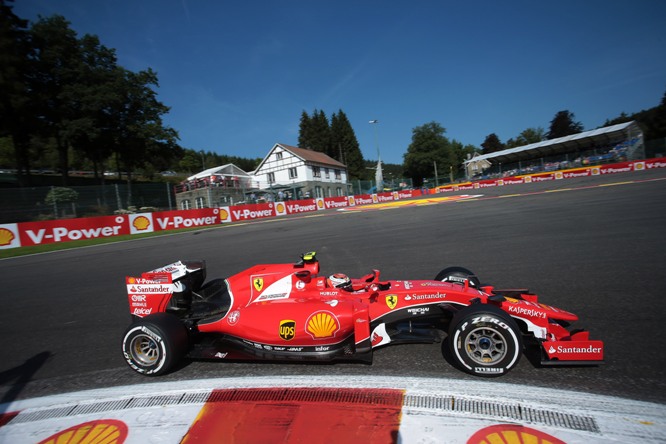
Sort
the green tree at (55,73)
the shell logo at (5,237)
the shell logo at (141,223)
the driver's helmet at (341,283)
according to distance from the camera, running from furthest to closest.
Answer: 1. the green tree at (55,73)
2. the shell logo at (141,223)
3. the shell logo at (5,237)
4. the driver's helmet at (341,283)

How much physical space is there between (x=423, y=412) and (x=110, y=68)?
46198 millimetres

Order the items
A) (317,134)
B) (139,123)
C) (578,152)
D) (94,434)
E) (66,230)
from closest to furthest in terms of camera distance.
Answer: (94,434)
(66,230)
(139,123)
(578,152)
(317,134)

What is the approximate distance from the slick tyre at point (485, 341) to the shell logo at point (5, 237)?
1979 centimetres

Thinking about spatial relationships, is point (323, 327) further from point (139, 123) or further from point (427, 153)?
point (427, 153)

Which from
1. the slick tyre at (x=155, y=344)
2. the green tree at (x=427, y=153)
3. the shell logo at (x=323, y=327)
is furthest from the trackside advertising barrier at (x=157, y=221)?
the green tree at (x=427, y=153)

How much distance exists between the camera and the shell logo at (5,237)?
48.2ft

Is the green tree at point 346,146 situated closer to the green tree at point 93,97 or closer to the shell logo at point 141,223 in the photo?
the green tree at point 93,97

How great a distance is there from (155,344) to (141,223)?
715 inches

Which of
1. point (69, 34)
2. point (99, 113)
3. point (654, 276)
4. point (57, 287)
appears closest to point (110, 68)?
point (69, 34)

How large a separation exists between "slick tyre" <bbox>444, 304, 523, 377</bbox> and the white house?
44.4 m

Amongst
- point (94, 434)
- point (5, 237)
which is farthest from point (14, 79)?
point (94, 434)

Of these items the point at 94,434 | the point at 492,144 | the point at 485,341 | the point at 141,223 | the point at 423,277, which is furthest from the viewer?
the point at 492,144

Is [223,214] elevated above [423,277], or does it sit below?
above

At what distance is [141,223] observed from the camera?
18.5 m
